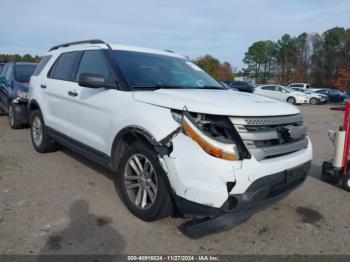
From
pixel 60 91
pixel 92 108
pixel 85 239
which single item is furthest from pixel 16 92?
pixel 85 239

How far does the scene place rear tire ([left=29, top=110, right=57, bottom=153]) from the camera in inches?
229

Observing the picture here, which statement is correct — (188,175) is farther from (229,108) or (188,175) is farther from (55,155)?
(55,155)

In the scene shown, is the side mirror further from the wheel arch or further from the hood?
the wheel arch

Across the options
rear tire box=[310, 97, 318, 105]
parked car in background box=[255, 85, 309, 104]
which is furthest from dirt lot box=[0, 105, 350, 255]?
rear tire box=[310, 97, 318, 105]

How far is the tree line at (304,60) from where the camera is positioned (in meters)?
69.3

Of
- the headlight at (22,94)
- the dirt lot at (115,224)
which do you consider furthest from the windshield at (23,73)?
the dirt lot at (115,224)

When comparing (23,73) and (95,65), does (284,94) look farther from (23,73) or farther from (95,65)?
(95,65)

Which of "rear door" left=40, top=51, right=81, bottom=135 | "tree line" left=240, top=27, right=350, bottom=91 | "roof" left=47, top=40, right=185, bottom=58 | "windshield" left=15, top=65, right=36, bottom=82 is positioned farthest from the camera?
"tree line" left=240, top=27, right=350, bottom=91

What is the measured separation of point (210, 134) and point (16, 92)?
7.09m

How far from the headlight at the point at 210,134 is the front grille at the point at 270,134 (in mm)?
126

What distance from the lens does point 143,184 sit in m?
3.51

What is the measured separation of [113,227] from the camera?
346 centimetres

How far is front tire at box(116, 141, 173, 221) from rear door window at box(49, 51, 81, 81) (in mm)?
1923

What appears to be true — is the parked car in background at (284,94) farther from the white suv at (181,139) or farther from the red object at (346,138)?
the white suv at (181,139)
